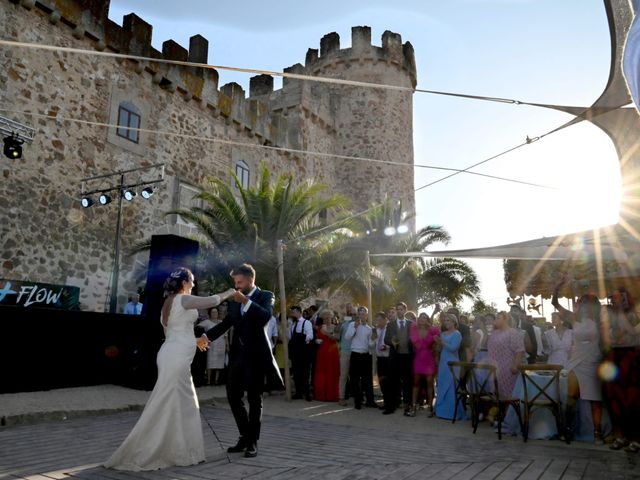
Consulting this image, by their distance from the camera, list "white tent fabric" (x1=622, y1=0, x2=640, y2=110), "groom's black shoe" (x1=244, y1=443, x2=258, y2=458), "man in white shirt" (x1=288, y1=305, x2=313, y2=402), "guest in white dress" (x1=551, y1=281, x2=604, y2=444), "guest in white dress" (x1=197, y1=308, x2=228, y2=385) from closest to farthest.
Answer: "white tent fabric" (x1=622, y1=0, x2=640, y2=110)
"groom's black shoe" (x1=244, y1=443, x2=258, y2=458)
"guest in white dress" (x1=551, y1=281, x2=604, y2=444)
"man in white shirt" (x1=288, y1=305, x2=313, y2=402)
"guest in white dress" (x1=197, y1=308, x2=228, y2=385)

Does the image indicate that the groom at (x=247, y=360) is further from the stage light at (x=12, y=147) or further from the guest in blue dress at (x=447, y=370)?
the stage light at (x=12, y=147)

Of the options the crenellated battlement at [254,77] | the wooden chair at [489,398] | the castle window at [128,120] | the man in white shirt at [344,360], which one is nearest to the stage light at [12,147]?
the crenellated battlement at [254,77]

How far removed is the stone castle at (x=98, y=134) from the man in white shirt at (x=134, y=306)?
883 mm

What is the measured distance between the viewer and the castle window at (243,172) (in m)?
17.9

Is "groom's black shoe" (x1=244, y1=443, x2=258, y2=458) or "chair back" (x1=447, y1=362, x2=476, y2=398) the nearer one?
"groom's black shoe" (x1=244, y1=443, x2=258, y2=458)

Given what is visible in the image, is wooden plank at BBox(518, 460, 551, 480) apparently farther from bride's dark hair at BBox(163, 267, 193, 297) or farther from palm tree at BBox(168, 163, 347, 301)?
palm tree at BBox(168, 163, 347, 301)

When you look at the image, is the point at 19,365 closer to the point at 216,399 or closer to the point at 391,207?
the point at 216,399

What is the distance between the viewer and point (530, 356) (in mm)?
8391

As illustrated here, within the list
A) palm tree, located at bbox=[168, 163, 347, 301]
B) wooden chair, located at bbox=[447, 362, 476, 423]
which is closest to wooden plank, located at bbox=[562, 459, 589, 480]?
wooden chair, located at bbox=[447, 362, 476, 423]

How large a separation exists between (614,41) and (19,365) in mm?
8390

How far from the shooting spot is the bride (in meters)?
3.86

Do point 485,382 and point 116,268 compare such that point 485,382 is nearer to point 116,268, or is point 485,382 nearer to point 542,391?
point 542,391

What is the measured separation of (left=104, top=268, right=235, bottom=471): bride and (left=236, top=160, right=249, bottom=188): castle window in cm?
1377

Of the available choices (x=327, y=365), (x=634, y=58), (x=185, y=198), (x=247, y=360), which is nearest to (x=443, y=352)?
(x=327, y=365)
